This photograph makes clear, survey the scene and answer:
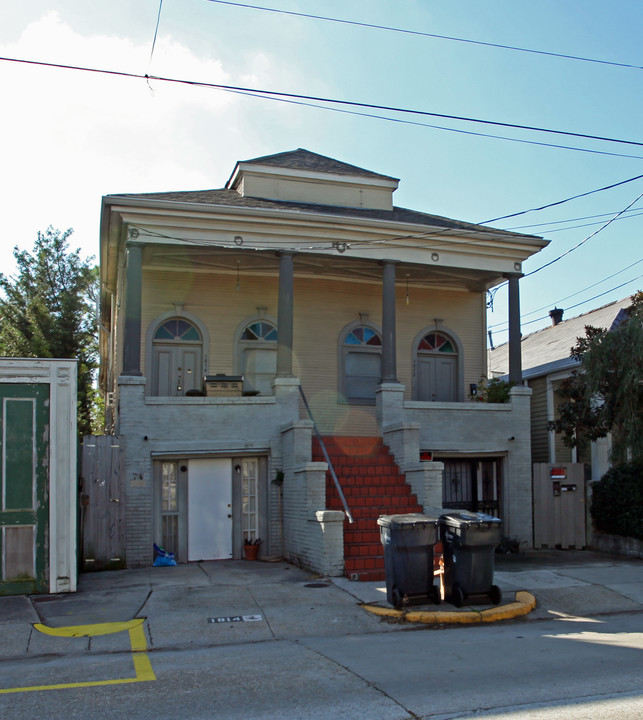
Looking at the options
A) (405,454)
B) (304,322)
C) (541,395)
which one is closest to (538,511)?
(405,454)

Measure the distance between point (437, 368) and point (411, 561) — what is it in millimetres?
9741

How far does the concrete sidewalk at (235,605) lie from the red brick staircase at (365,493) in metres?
0.60

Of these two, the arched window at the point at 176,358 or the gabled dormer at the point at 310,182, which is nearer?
the arched window at the point at 176,358

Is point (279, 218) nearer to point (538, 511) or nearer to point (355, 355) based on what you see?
point (355, 355)

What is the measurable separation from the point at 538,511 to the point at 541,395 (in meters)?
5.08

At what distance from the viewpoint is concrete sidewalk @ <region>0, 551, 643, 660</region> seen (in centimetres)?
838

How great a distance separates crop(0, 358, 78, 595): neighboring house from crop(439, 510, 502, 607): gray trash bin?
5.15m

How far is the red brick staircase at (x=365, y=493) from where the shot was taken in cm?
1159

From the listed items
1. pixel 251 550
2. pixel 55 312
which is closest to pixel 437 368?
pixel 251 550

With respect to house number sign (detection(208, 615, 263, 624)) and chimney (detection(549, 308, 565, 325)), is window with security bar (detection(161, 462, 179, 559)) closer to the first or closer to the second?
house number sign (detection(208, 615, 263, 624))

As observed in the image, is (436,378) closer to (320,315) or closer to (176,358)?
(320,315)

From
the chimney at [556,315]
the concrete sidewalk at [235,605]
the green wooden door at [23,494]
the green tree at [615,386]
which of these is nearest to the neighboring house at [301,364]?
the concrete sidewalk at [235,605]

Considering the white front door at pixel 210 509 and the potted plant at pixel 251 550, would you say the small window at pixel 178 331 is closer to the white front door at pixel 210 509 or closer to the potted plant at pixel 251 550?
the white front door at pixel 210 509

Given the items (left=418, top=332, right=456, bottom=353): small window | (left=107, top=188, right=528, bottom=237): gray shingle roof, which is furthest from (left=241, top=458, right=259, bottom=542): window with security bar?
(left=418, top=332, right=456, bottom=353): small window
